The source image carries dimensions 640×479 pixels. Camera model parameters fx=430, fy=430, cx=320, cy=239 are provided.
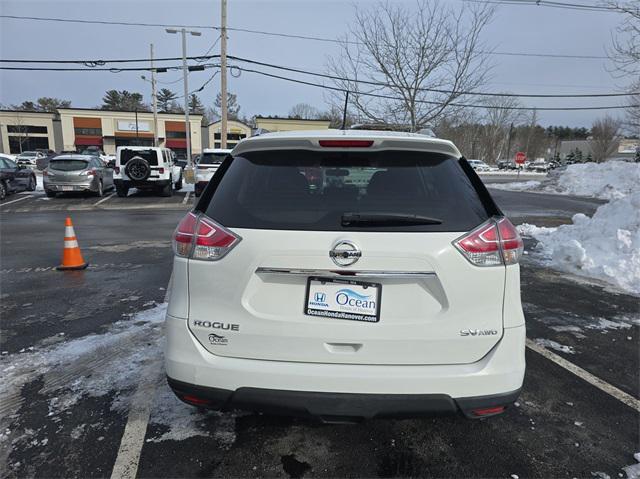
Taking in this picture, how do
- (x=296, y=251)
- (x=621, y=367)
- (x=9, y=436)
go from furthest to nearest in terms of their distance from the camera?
(x=621, y=367) → (x=9, y=436) → (x=296, y=251)

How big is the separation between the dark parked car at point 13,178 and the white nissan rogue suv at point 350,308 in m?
18.3

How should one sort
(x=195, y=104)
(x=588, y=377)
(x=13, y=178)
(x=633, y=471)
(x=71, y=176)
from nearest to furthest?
(x=633, y=471), (x=588, y=377), (x=71, y=176), (x=13, y=178), (x=195, y=104)

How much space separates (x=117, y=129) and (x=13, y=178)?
5129 cm

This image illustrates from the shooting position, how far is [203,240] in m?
2.17

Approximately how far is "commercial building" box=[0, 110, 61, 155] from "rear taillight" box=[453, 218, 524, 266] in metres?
76.3

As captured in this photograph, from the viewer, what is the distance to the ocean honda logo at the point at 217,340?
2127 mm

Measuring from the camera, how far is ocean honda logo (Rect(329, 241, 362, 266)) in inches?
79.2

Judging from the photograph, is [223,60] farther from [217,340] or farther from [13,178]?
[217,340]

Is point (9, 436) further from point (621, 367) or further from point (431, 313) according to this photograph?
point (621, 367)

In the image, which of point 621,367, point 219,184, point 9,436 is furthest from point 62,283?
point 621,367

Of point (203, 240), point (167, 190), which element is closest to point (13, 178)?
point (167, 190)

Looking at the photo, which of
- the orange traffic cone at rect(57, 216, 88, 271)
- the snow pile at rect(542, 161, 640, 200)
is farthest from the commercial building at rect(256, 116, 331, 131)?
the orange traffic cone at rect(57, 216, 88, 271)

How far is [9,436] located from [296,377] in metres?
1.90

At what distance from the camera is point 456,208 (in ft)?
7.16
